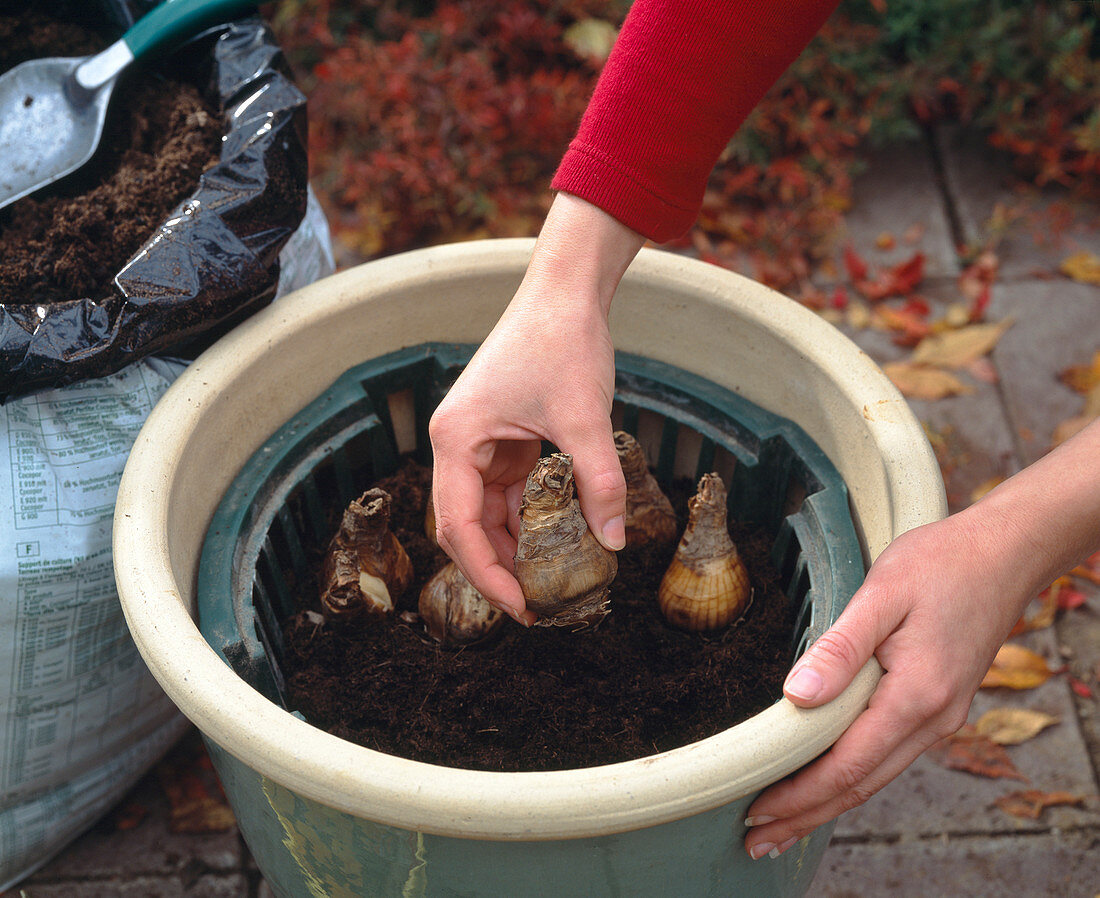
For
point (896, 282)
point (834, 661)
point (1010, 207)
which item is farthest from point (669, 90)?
point (1010, 207)

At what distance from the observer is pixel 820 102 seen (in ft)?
Answer: 10.1

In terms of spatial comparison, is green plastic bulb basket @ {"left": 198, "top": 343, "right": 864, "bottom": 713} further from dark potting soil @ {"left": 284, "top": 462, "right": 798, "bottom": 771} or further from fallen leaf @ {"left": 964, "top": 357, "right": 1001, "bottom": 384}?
fallen leaf @ {"left": 964, "top": 357, "right": 1001, "bottom": 384}

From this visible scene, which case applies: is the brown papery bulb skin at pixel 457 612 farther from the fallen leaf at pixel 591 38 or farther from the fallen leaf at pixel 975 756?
the fallen leaf at pixel 591 38

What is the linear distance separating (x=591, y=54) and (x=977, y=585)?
8.12 feet

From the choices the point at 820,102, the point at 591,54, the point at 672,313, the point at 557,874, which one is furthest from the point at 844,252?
the point at 557,874

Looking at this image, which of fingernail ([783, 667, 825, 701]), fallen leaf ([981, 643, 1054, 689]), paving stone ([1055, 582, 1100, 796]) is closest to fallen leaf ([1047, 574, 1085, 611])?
paving stone ([1055, 582, 1100, 796])

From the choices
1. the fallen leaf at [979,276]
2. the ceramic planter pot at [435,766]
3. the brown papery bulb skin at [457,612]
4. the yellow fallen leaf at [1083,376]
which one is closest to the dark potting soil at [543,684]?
the brown papery bulb skin at [457,612]

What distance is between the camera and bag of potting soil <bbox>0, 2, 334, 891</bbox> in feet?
4.40

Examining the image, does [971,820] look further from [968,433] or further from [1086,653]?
[968,433]

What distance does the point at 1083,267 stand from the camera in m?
2.88

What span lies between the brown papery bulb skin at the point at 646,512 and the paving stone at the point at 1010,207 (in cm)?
193

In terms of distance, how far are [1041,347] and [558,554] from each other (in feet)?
6.85

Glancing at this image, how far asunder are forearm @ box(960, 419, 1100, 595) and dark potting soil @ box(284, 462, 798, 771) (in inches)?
15.6

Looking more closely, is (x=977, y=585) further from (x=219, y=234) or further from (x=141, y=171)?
(x=141, y=171)
